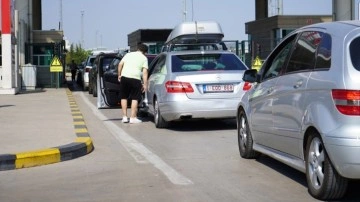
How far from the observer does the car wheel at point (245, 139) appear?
26.3ft

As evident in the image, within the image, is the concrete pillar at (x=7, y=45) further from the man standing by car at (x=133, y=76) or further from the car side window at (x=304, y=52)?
the car side window at (x=304, y=52)

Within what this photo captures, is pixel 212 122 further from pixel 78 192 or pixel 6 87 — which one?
pixel 6 87

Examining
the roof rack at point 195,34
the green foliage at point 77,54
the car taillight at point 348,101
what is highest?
the green foliage at point 77,54

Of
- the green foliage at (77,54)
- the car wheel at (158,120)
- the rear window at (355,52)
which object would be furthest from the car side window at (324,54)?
the green foliage at (77,54)

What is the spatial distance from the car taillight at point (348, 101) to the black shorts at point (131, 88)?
7829 mm

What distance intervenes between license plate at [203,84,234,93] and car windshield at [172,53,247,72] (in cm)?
49

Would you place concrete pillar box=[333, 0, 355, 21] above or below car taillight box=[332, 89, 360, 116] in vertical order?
above

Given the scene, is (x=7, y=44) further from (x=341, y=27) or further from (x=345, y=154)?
(x=345, y=154)

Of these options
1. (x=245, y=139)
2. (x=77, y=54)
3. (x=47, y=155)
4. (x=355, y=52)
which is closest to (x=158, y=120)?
(x=245, y=139)

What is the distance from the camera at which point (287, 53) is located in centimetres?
675

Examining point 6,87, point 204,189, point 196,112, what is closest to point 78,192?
point 204,189

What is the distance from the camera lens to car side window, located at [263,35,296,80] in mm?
6801

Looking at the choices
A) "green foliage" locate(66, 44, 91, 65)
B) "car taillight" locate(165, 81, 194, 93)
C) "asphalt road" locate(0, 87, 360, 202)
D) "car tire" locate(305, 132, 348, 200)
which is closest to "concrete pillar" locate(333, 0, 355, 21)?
"car taillight" locate(165, 81, 194, 93)

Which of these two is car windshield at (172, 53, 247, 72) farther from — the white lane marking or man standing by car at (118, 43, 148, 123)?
the white lane marking
